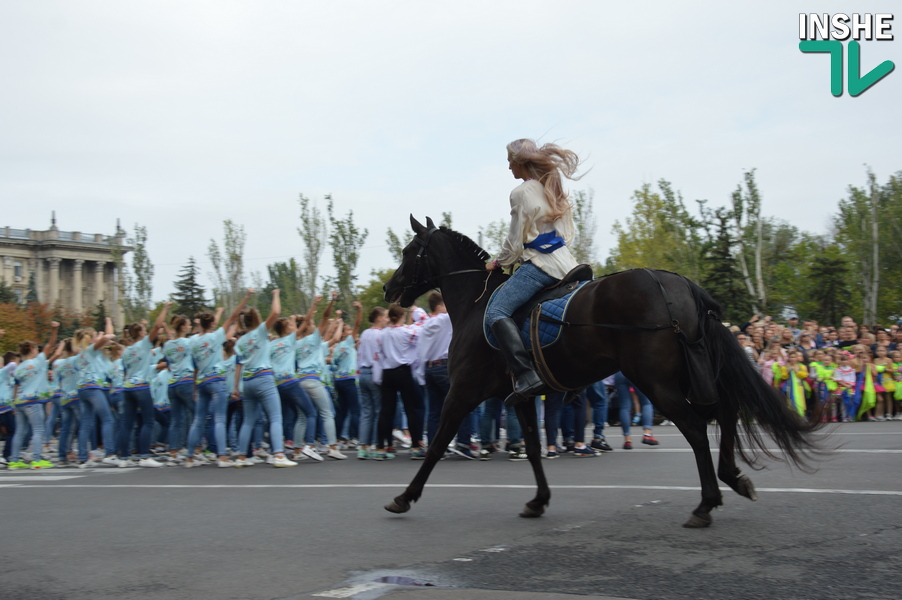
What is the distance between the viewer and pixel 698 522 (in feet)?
19.1

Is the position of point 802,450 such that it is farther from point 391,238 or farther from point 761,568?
point 391,238

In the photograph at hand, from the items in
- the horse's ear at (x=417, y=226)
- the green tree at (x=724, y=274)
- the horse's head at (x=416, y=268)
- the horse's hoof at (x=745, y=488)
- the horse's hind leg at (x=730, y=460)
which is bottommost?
the horse's hoof at (x=745, y=488)

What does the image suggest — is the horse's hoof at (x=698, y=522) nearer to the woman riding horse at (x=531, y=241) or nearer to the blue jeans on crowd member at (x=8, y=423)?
the woman riding horse at (x=531, y=241)

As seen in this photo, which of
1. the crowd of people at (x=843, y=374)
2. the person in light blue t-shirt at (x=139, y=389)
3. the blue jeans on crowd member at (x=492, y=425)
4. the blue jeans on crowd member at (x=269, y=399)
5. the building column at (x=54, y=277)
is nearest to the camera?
the blue jeans on crowd member at (x=269, y=399)

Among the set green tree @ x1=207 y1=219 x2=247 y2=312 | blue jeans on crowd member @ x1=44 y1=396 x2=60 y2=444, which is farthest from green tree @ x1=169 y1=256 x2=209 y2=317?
blue jeans on crowd member @ x1=44 y1=396 x2=60 y2=444

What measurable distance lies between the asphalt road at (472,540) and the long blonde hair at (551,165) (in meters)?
2.49

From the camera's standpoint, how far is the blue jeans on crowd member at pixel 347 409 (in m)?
15.2

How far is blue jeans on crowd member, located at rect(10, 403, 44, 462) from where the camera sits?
48.0ft

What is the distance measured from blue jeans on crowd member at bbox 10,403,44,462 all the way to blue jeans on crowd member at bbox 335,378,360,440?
488 cm

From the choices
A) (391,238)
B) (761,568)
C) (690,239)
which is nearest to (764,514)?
(761,568)

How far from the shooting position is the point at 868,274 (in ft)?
156

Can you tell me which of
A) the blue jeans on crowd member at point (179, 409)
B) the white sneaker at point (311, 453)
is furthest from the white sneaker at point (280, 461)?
the blue jeans on crowd member at point (179, 409)


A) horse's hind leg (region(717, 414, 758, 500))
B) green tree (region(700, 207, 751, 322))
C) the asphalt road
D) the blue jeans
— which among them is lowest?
the asphalt road

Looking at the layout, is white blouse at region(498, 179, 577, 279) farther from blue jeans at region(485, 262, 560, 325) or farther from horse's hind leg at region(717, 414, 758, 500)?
horse's hind leg at region(717, 414, 758, 500)
